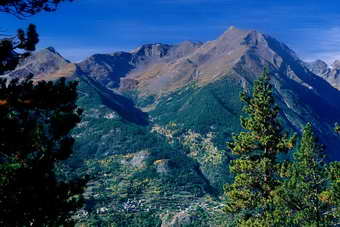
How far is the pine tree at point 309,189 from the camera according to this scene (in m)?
43.6

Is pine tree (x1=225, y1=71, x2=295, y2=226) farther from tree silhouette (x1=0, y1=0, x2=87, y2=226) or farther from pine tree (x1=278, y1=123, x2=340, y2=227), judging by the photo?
tree silhouette (x1=0, y1=0, x2=87, y2=226)

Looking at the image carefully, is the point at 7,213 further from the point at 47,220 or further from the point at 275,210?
the point at 275,210

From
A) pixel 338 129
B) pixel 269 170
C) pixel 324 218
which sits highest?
pixel 338 129

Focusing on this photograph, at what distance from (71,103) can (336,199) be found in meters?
27.4

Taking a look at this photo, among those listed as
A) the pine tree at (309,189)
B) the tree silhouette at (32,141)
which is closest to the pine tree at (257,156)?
the pine tree at (309,189)

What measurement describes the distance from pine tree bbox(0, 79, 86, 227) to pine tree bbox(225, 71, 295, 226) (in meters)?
27.3

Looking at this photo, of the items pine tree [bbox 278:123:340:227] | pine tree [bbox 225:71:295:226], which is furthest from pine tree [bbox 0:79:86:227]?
pine tree [bbox 225:71:295:226]

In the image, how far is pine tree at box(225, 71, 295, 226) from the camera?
50.7 metres

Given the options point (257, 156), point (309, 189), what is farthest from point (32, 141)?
point (257, 156)

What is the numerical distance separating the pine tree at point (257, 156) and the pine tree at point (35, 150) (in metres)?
27.3

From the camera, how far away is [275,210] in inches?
1762

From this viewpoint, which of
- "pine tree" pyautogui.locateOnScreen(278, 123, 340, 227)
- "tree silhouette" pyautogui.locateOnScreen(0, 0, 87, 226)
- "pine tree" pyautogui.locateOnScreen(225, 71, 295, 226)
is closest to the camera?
"tree silhouette" pyautogui.locateOnScreen(0, 0, 87, 226)

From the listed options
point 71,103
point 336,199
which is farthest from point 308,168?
point 71,103

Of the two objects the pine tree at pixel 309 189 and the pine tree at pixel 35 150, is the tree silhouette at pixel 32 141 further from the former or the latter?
the pine tree at pixel 309 189
